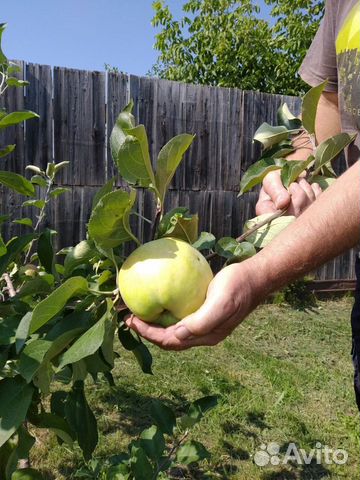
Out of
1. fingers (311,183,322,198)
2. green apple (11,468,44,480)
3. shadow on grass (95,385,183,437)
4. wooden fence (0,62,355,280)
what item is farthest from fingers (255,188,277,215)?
wooden fence (0,62,355,280)

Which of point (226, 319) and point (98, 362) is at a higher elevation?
point (226, 319)

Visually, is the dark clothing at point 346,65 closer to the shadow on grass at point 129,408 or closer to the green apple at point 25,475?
the green apple at point 25,475

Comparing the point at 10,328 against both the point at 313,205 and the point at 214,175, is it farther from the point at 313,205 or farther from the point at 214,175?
the point at 214,175

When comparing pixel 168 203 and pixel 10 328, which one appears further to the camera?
pixel 168 203

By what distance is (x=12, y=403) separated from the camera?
0.88 meters

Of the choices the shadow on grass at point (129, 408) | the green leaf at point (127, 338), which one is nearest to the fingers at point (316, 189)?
the green leaf at point (127, 338)

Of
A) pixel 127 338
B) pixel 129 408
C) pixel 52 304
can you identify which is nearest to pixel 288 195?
pixel 127 338

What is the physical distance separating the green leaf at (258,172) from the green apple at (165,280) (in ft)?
0.99

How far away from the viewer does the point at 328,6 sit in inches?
63.2

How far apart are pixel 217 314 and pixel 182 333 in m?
0.07

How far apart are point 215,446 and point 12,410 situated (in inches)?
69.8

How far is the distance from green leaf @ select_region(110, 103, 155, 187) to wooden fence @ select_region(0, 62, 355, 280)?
9.06ft

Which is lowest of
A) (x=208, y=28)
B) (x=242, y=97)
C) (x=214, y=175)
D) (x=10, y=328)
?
(x=10, y=328)

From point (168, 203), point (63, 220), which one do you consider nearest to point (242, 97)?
point (168, 203)
